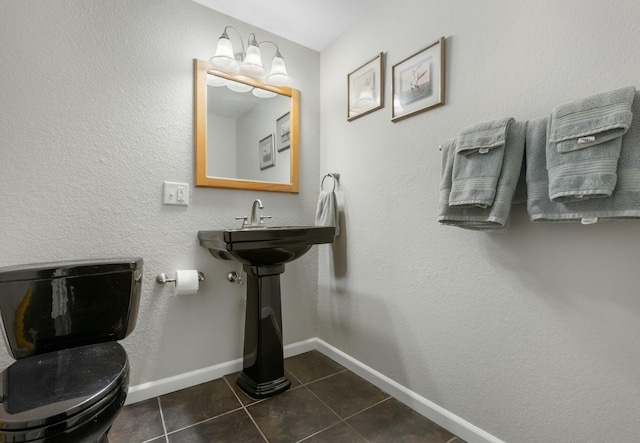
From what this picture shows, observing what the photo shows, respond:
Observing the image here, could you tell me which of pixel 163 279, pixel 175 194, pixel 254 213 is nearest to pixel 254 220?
pixel 254 213

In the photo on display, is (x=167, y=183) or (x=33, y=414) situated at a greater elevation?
(x=167, y=183)

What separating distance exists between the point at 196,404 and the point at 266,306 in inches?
22.3

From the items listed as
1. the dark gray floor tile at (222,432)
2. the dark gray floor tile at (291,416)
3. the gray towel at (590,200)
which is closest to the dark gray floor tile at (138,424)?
the dark gray floor tile at (222,432)

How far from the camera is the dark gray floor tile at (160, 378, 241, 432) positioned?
→ 4.58 feet

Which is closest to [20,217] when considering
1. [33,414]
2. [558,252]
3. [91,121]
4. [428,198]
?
[91,121]

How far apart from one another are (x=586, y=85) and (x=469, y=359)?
1.05m

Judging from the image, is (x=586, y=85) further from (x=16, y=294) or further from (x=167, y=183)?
(x=16, y=294)

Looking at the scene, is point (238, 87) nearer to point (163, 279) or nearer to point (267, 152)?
point (267, 152)

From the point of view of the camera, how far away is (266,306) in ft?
5.25

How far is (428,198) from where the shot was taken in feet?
4.62

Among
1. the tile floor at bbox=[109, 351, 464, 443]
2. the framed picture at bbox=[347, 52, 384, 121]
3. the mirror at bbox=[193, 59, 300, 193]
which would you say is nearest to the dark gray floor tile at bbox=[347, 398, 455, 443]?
the tile floor at bbox=[109, 351, 464, 443]

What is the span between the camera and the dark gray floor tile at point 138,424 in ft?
4.19

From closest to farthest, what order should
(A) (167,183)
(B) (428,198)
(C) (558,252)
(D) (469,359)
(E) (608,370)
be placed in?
(E) (608,370), (C) (558,252), (D) (469,359), (B) (428,198), (A) (167,183)

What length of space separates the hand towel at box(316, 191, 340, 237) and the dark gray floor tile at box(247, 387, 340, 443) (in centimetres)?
92
